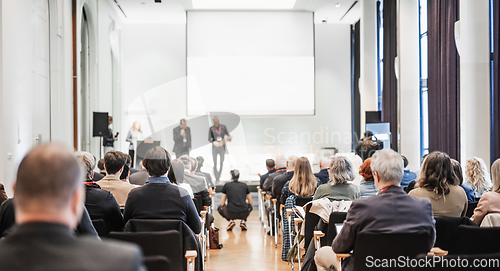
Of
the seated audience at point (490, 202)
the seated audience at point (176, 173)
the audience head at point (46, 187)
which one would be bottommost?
the seated audience at point (490, 202)

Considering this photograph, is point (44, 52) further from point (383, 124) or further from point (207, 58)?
point (383, 124)

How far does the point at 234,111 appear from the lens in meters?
12.1

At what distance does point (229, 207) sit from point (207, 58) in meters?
5.92

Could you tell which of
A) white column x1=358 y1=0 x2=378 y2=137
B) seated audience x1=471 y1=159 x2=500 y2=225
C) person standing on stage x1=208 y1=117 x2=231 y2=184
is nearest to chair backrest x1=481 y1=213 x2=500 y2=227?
seated audience x1=471 y1=159 x2=500 y2=225

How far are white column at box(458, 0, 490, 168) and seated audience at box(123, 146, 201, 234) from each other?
4.66 m

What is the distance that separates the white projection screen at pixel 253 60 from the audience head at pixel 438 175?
896 centimetres

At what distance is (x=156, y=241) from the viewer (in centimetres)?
235

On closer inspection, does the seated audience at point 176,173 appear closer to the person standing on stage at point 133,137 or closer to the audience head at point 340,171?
the audience head at point 340,171

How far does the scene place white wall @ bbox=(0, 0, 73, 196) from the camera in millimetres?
5852

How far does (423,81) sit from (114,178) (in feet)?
25.7

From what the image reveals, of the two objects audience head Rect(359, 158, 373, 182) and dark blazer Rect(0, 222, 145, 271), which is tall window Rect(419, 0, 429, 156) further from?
dark blazer Rect(0, 222, 145, 271)

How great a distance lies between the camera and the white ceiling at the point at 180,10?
11.9 metres

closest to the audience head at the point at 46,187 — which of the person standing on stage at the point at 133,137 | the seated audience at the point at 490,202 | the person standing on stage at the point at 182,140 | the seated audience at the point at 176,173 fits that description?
the seated audience at the point at 490,202

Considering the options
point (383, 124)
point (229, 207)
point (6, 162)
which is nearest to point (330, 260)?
point (229, 207)
